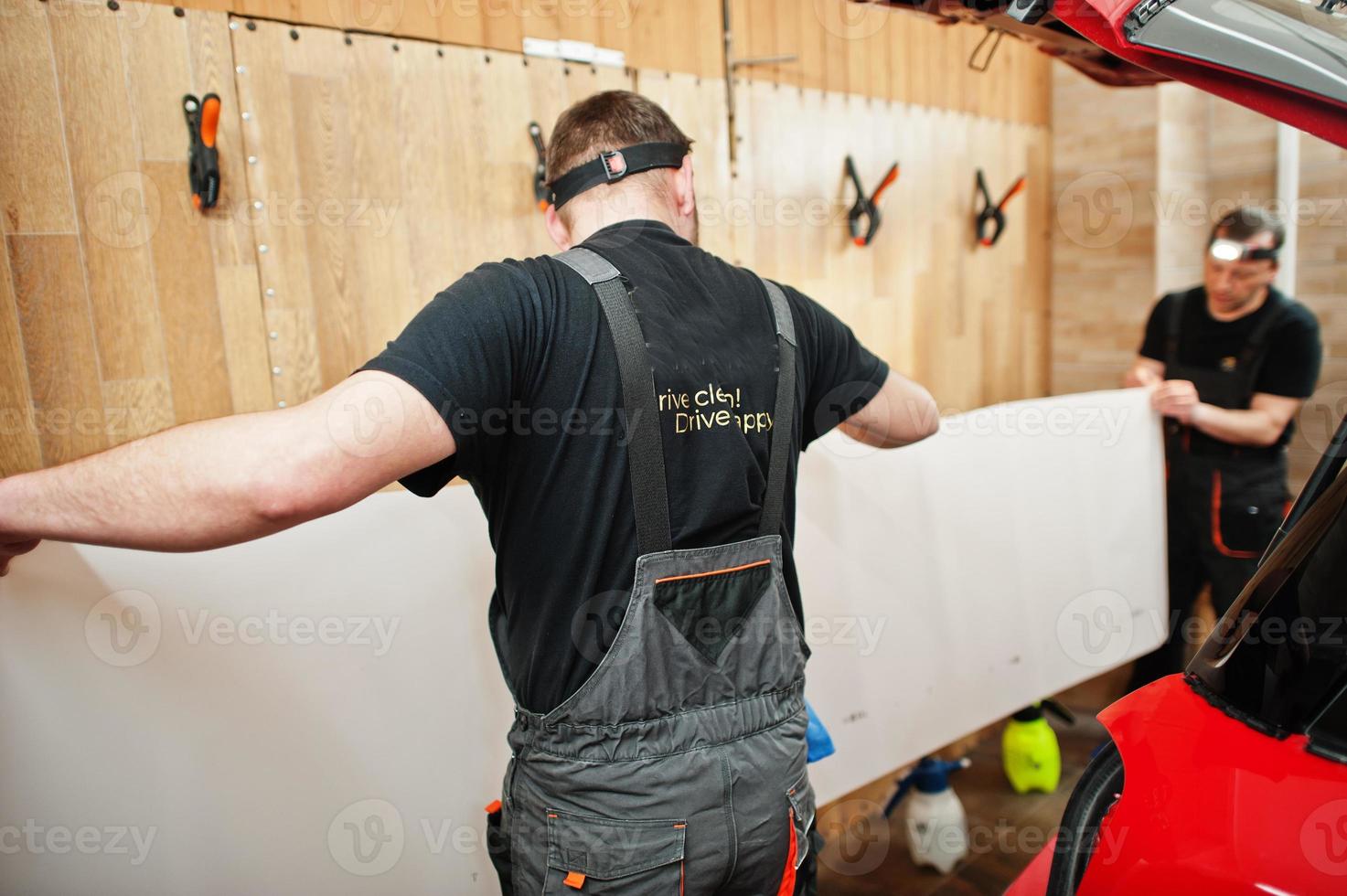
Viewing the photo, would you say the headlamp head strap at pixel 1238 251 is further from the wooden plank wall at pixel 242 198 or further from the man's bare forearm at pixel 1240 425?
the wooden plank wall at pixel 242 198

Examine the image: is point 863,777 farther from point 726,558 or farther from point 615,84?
point 615,84

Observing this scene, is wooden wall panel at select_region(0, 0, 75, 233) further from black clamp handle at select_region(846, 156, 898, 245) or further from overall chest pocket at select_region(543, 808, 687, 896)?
black clamp handle at select_region(846, 156, 898, 245)

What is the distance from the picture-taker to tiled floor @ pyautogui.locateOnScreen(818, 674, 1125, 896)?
2324 millimetres

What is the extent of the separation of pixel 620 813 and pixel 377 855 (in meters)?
0.75

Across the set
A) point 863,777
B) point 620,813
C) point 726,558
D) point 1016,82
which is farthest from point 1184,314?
point 620,813

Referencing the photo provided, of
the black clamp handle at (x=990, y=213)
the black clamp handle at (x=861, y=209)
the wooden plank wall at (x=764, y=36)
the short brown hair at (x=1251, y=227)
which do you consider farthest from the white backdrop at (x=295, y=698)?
the black clamp handle at (x=990, y=213)

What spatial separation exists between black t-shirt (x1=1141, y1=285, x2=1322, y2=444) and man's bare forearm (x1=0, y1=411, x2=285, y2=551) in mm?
2660

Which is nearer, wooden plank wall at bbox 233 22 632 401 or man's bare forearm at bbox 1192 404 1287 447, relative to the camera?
wooden plank wall at bbox 233 22 632 401

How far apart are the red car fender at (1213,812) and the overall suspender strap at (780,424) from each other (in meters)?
0.48

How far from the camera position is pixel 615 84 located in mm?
2154

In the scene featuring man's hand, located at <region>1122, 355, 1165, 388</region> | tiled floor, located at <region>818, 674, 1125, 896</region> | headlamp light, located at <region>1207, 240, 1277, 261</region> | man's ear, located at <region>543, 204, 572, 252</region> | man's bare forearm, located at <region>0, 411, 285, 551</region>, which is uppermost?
man's ear, located at <region>543, 204, 572, 252</region>

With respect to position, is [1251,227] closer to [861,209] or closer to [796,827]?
[861,209]

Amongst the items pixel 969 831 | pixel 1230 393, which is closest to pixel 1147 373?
pixel 1230 393

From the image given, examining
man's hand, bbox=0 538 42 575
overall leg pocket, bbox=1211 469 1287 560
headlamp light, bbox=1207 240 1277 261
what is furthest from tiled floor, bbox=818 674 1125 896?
man's hand, bbox=0 538 42 575
